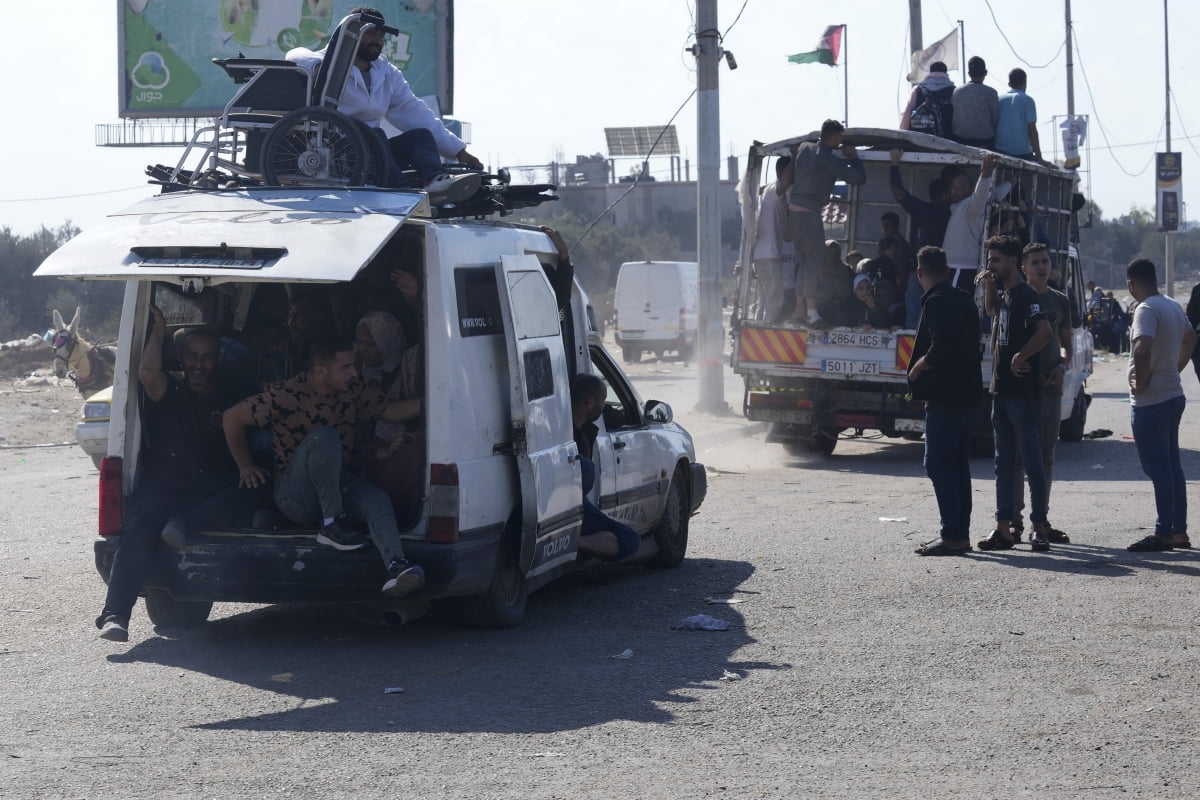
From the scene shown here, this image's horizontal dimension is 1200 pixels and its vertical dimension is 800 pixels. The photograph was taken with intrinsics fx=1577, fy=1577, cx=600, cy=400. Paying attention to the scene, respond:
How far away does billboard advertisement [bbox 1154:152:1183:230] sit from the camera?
46688 millimetres

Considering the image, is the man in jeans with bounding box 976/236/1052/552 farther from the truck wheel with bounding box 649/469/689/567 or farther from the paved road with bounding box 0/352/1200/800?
the truck wheel with bounding box 649/469/689/567

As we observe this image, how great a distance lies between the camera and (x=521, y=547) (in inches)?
304

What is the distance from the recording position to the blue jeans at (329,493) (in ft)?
23.7

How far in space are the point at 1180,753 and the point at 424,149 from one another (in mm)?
5340

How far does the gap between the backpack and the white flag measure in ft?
26.6

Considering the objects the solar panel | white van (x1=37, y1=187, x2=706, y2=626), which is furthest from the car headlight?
the solar panel

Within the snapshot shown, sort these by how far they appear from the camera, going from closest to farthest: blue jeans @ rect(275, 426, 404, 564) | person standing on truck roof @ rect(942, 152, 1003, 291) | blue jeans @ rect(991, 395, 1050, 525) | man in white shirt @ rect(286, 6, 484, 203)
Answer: blue jeans @ rect(275, 426, 404, 564) → man in white shirt @ rect(286, 6, 484, 203) → blue jeans @ rect(991, 395, 1050, 525) → person standing on truck roof @ rect(942, 152, 1003, 291)

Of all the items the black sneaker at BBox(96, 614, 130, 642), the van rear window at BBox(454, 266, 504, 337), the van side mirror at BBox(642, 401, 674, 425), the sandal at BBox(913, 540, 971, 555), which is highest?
the van rear window at BBox(454, 266, 504, 337)

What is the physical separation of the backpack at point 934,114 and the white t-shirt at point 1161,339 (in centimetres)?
753

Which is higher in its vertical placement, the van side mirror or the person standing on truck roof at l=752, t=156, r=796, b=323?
the person standing on truck roof at l=752, t=156, r=796, b=323

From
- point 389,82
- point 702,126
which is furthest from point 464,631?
point 702,126

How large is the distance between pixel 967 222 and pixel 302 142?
9.19 metres

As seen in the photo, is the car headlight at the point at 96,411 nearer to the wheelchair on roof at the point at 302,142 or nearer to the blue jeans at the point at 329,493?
the wheelchair on roof at the point at 302,142

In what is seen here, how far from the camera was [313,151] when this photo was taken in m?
8.22
